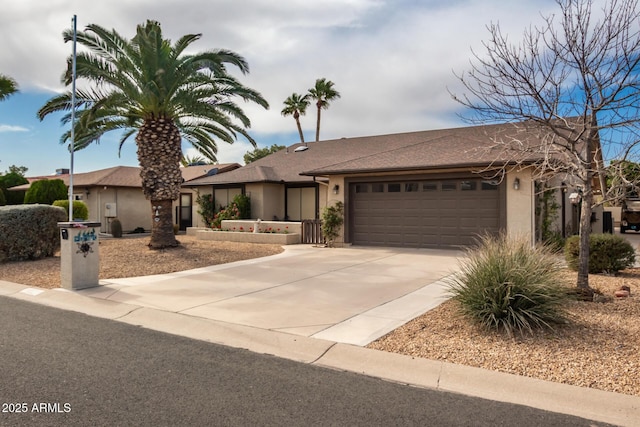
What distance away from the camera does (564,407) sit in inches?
163

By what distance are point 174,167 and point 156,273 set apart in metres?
5.12

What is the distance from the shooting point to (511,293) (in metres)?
6.16

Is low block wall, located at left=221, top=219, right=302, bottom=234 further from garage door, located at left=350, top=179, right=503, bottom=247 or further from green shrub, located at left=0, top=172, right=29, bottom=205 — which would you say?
green shrub, located at left=0, top=172, right=29, bottom=205

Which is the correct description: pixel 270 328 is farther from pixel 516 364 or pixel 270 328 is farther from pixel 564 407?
pixel 564 407

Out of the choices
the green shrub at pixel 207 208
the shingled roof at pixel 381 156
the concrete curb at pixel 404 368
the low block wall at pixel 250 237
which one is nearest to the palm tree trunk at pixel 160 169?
the low block wall at pixel 250 237

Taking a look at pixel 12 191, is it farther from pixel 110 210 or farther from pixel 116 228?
pixel 116 228

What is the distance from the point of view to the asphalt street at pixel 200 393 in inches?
153

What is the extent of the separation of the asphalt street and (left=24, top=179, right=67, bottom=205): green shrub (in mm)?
24019

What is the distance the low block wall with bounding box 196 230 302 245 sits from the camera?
19.3m

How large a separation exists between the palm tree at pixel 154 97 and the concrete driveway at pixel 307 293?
4.60m

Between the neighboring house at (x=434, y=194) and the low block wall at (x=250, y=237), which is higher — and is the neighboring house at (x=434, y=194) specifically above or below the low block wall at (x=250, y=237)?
above

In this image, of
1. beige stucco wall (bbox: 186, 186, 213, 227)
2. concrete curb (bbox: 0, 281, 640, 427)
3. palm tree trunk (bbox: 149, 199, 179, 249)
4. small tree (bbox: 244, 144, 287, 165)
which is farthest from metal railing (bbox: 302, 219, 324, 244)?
small tree (bbox: 244, 144, 287, 165)

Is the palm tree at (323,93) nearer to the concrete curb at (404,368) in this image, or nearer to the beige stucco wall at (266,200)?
the beige stucco wall at (266,200)

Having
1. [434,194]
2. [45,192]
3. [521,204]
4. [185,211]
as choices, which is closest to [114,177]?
[45,192]
